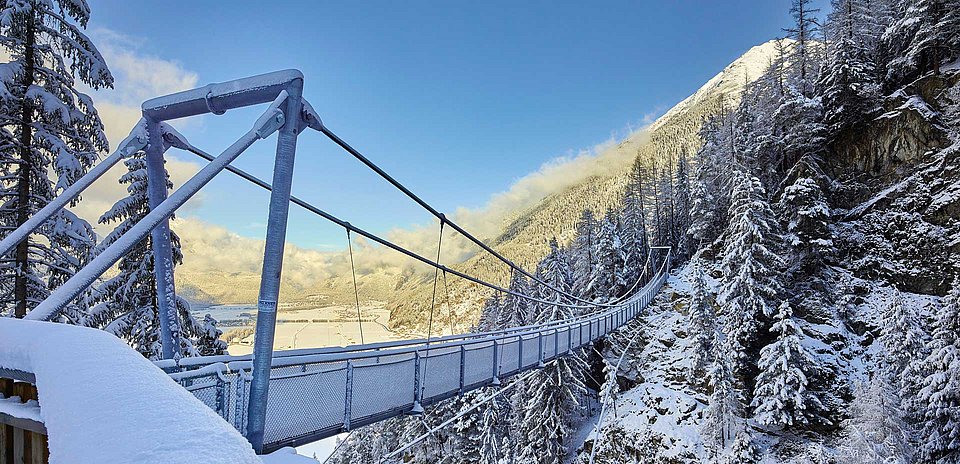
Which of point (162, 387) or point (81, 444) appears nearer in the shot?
point (81, 444)

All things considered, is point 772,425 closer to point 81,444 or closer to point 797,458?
point 797,458

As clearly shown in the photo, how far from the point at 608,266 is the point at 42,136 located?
90.8 ft

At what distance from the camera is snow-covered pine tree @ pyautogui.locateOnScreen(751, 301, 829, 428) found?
18031 mm

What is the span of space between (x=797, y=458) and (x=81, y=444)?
21925 mm

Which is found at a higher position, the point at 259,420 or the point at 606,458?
the point at 259,420

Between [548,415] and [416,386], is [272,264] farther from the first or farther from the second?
[548,415]

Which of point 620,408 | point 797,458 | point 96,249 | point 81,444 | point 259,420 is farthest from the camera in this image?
point 620,408

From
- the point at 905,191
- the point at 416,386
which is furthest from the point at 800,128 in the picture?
the point at 416,386

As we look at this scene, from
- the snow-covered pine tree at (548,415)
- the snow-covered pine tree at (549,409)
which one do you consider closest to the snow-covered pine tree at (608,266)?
the snow-covered pine tree at (549,409)

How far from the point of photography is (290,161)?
3.71m

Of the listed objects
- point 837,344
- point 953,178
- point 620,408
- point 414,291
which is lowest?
point 414,291

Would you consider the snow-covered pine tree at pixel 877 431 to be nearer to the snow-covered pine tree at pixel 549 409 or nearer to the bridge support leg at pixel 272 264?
the snow-covered pine tree at pixel 549 409

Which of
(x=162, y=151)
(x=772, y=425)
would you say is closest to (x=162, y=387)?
(x=162, y=151)

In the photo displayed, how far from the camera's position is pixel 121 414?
3.09 feet
